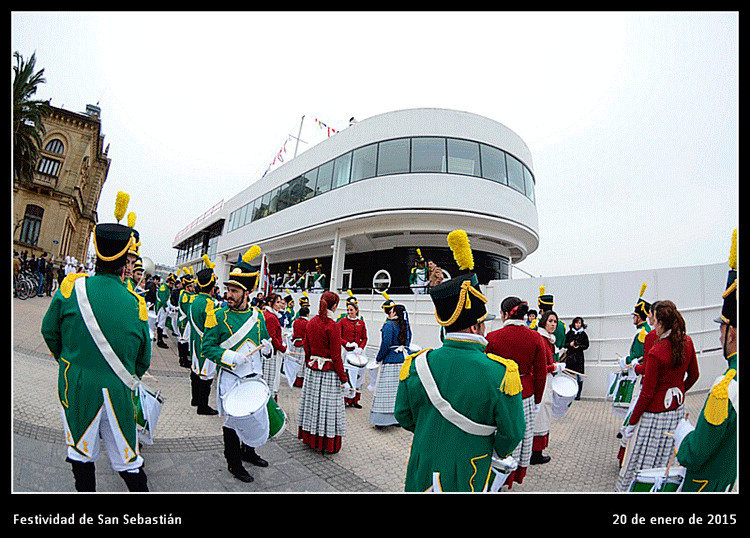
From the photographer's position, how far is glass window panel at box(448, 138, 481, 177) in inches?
567

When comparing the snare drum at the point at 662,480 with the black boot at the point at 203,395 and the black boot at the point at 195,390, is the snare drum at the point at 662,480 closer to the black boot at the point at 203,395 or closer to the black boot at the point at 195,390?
the black boot at the point at 203,395

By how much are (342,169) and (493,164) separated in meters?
6.26

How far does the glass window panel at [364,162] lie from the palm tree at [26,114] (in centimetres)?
1228

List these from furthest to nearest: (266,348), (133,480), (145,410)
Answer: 1. (266,348)
2. (145,410)
3. (133,480)

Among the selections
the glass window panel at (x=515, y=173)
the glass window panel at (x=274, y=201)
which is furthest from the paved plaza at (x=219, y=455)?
the glass window panel at (x=274, y=201)

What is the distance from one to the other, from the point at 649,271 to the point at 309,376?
7456 millimetres

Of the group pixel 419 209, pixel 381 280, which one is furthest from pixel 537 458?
pixel 381 280

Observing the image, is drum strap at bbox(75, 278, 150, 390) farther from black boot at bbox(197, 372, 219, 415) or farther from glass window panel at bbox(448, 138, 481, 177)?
glass window panel at bbox(448, 138, 481, 177)

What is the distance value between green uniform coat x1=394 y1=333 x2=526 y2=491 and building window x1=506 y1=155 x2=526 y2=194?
47.4 ft

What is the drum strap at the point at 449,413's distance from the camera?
1980mm

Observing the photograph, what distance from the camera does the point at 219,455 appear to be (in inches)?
152

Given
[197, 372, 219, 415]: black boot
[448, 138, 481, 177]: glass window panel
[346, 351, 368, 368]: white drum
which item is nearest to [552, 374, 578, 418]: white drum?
[346, 351, 368, 368]: white drum

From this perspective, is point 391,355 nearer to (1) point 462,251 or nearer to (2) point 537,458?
(2) point 537,458

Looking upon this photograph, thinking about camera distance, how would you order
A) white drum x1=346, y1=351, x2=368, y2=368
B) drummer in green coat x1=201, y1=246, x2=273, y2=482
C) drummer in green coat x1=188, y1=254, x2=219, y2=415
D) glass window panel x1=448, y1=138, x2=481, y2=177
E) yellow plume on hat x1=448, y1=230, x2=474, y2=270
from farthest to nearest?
glass window panel x1=448, y1=138, x2=481, y2=177
white drum x1=346, y1=351, x2=368, y2=368
drummer in green coat x1=188, y1=254, x2=219, y2=415
drummer in green coat x1=201, y1=246, x2=273, y2=482
yellow plume on hat x1=448, y1=230, x2=474, y2=270
